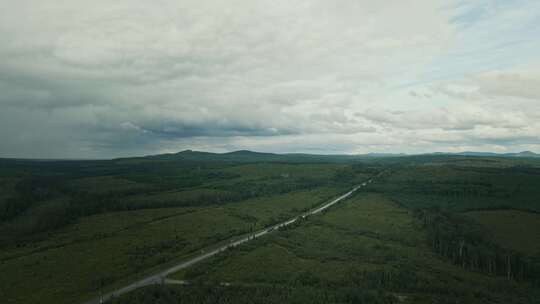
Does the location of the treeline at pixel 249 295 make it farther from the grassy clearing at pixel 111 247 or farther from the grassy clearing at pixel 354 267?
the grassy clearing at pixel 111 247

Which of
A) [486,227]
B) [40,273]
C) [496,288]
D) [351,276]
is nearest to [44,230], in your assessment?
[40,273]

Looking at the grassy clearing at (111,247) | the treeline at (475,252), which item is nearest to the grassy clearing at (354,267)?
the treeline at (475,252)

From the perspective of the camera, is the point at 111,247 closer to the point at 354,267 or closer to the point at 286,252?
the point at 286,252

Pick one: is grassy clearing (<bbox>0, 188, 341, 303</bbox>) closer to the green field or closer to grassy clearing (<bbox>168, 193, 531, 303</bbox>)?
the green field

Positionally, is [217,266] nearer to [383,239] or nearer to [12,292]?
[12,292]

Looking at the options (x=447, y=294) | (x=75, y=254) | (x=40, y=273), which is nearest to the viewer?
(x=447, y=294)

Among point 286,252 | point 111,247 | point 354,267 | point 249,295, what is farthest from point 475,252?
point 111,247

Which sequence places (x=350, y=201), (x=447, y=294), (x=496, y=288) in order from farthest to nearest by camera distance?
(x=350, y=201) < (x=496, y=288) < (x=447, y=294)

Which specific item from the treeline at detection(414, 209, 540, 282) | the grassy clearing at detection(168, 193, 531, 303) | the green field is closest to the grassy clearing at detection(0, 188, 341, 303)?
the green field

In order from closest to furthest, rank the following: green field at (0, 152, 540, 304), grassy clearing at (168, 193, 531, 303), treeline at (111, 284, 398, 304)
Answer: treeline at (111, 284, 398, 304) < green field at (0, 152, 540, 304) < grassy clearing at (168, 193, 531, 303)
